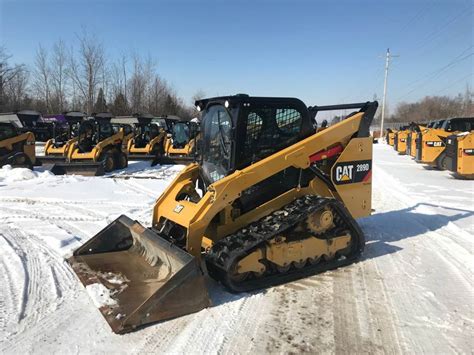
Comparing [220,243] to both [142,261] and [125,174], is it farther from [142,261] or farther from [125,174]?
[125,174]

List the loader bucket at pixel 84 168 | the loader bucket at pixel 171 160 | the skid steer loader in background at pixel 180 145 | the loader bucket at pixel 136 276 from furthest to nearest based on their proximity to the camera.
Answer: the skid steer loader in background at pixel 180 145 < the loader bucket at pixel 171 160 < the loader bucket at pixel 84 168 < the loader bucket at pixel 136 276

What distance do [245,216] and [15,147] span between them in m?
13.7

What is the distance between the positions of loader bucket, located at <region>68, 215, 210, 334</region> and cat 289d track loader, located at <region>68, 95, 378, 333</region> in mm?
11

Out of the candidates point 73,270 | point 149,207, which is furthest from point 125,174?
point 73,270

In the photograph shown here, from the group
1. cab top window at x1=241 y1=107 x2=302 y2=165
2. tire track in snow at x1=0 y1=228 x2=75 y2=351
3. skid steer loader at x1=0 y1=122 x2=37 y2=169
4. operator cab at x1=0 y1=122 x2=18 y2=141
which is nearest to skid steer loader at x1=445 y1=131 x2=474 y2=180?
cab top window at x1=241 y1=107 x2=302 y2=165

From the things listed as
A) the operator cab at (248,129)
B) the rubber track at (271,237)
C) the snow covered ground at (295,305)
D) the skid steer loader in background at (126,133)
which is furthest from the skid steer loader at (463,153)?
the skid steer loader in background at (126,133)

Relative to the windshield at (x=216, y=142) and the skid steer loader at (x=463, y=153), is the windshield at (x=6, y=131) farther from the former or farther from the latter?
the skid steer loader at (x=463, y=153)

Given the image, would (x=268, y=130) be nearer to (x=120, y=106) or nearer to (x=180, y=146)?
(x=180, y=146)

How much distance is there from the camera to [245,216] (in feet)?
16.4

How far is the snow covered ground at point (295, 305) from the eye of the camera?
11.3 ft

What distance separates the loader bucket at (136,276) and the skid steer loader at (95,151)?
10.0 metres

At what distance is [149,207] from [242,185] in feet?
15.2

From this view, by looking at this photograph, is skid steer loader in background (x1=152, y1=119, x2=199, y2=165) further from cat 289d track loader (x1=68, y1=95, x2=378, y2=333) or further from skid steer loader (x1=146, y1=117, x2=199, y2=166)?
cat 289d track loader (x1=68, y1=95, x2=378, y2=333)

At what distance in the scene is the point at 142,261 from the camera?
5.05 metres
